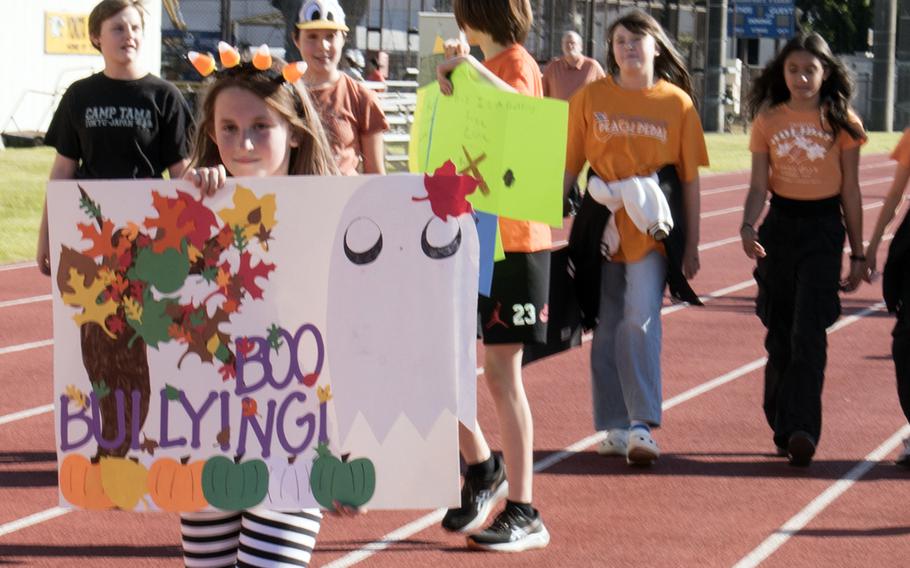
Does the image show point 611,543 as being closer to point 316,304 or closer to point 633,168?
point 633,168

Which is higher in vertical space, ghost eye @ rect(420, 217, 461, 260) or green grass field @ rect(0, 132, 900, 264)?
ghost eye @ rect(420, 217, 461, 260)

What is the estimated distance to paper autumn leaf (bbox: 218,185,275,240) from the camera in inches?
142

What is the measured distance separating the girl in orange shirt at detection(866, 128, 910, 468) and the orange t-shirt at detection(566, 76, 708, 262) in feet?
2.95

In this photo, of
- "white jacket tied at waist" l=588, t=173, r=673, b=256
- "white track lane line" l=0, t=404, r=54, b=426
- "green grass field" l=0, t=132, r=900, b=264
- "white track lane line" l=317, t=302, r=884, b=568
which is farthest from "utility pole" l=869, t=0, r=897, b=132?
"white jacket tied at waist" l=588, t=173, r=673, b=256

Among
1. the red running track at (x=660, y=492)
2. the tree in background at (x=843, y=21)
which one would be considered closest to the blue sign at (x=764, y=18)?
the tree in background at (x=843, y=21)

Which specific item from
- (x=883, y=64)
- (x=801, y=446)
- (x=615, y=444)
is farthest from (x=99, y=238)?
(x=883, y=64)

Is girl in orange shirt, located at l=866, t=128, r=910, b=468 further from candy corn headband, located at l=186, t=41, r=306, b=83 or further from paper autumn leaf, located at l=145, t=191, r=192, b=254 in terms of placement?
paper autumn leaf, located at l=145, t=191, r=192, b=254

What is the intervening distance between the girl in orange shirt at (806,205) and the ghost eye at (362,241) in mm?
3864

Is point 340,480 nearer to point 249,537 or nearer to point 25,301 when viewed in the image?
point 249,537

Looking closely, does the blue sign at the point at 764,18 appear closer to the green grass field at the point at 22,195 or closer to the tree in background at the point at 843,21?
the green grass field at the point at 22,195

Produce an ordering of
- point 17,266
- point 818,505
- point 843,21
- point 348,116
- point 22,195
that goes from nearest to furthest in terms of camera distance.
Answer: point 348,116
point 818,505
point 17,266
point 22,195
point 843,21

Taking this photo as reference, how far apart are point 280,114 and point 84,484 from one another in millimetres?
946

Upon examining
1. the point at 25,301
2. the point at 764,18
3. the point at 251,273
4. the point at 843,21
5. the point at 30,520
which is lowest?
the point at 25,301

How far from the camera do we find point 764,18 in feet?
174
